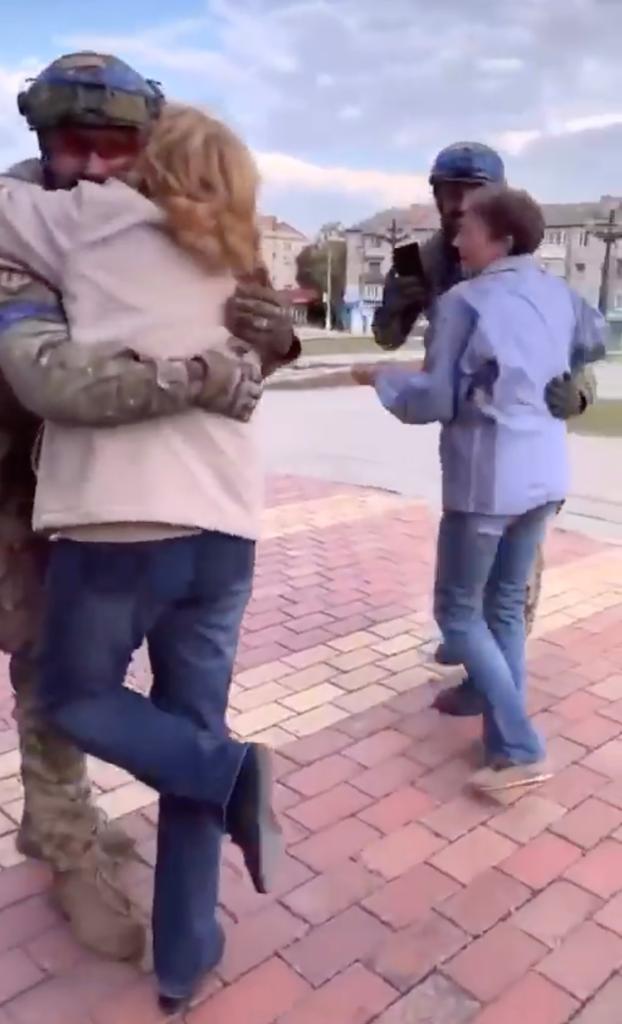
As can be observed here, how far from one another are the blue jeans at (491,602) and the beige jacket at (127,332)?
3.26 feet

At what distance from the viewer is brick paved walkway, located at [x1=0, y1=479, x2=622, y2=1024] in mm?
1821

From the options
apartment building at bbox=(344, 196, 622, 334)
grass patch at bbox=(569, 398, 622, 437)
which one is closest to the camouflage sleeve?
grass patch at bbox=(569, 398, 622, 437)

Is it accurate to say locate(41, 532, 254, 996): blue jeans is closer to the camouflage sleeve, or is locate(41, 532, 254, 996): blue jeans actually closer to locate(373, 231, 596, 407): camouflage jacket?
the camouflage sleeve

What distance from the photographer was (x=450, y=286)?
9.04 feet

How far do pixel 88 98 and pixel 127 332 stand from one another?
38 centimetres

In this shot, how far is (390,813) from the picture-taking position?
244 cm

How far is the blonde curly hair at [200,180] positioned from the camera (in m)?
1.38

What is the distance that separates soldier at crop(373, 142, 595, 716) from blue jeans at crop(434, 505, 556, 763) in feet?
0.86

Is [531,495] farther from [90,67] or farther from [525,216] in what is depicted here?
[90,67]

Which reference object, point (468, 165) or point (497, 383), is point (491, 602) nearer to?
point (497, 383)

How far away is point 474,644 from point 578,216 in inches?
2199

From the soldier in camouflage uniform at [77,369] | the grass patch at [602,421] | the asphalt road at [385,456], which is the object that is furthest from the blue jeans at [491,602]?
the grass patch at [602,421]

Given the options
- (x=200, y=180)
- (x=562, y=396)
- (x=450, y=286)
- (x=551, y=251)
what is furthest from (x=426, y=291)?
(x=551, y=251)

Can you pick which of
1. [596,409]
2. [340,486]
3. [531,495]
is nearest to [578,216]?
[596,409]
